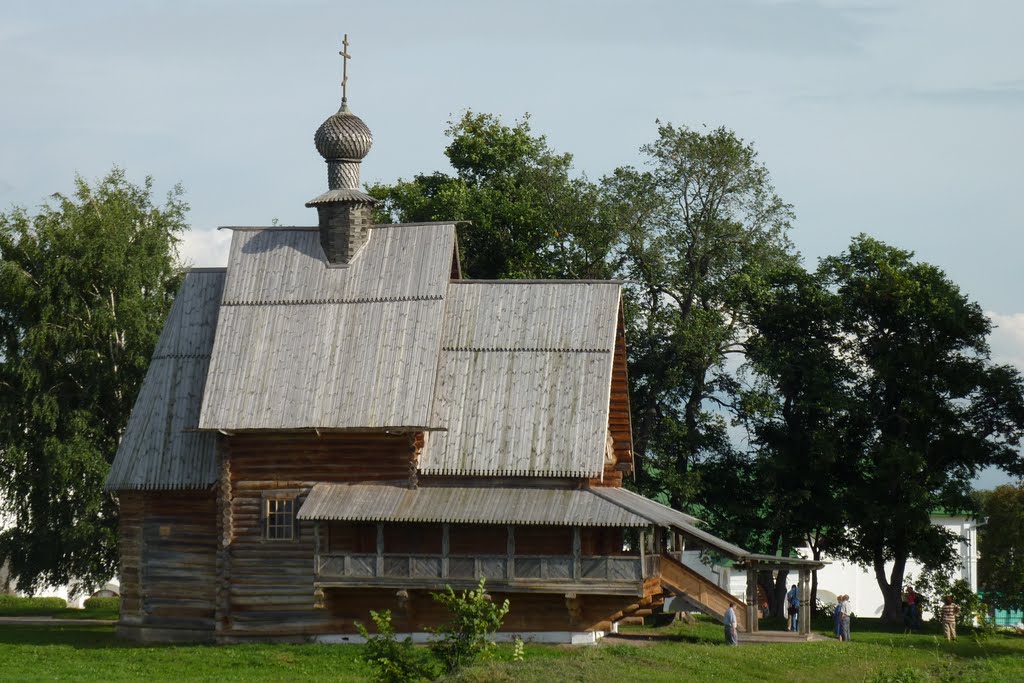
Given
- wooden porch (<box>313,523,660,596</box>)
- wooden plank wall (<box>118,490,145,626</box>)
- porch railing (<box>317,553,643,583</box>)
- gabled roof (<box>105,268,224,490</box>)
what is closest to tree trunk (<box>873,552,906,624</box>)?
wooden porch (<box>313,523,660,596</box>)

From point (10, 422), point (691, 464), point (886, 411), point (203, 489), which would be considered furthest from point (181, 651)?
point (886, 411)

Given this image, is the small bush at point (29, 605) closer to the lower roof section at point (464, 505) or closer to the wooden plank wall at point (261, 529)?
the wooden plank wall at point (261, 529)

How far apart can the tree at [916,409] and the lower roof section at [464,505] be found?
45.5 feet

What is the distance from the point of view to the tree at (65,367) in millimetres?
45125

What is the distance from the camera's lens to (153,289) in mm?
48188

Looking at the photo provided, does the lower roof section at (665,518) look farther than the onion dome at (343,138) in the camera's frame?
No

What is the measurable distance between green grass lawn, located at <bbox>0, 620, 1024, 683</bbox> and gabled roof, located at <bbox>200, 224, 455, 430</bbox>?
5.34 metres

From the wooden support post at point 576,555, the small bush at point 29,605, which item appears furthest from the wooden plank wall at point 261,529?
the small bush at point 29,605

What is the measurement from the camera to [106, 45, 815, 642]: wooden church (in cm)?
3328

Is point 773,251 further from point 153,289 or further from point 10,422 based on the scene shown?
point 10,422

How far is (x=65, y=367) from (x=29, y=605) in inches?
422

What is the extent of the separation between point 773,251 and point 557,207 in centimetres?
729

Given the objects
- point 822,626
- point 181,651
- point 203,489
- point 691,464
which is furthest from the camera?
point 691,464

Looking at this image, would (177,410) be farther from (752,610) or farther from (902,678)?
(902,678)
